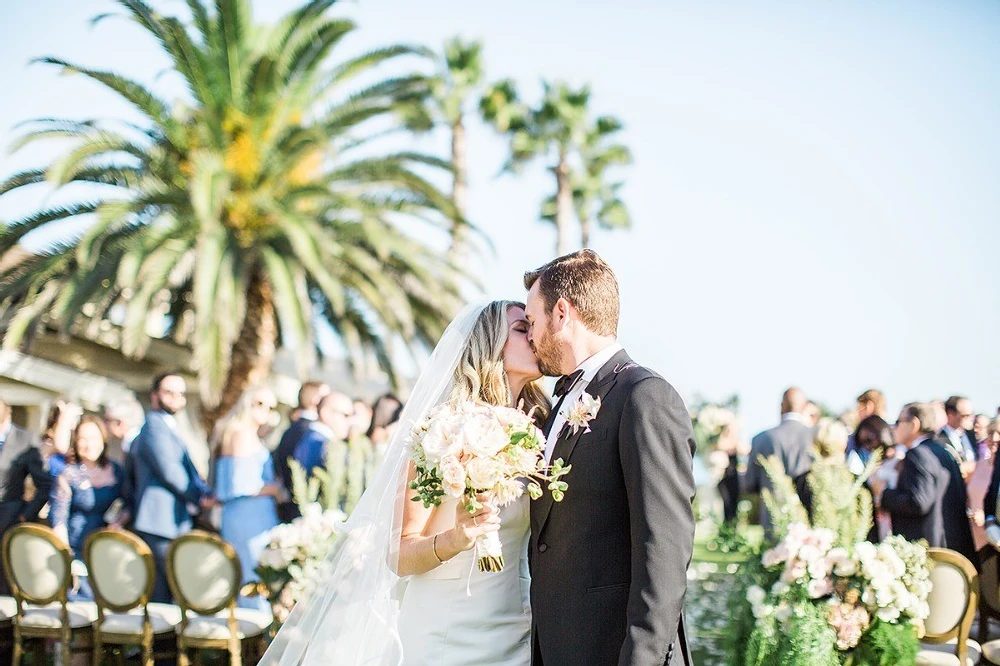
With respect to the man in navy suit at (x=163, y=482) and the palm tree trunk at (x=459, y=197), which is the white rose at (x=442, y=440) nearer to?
the man in navy suit at (x=163, y=482)

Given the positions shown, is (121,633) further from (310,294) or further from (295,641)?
(310,294)

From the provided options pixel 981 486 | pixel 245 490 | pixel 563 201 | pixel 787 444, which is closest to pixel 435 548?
pixel 245 490

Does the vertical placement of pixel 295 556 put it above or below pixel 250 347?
below

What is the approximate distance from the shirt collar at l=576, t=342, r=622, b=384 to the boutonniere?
143 millimetres

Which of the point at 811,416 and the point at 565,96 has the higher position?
the point at 565,96

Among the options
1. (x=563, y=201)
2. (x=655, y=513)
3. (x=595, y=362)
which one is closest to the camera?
(x=655, y=513)

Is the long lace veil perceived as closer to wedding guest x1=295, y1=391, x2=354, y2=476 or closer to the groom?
the groom

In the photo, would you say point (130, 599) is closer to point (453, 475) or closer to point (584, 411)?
point (453, 475)

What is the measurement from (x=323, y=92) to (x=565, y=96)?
15.6 meters

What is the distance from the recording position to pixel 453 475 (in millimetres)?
3195

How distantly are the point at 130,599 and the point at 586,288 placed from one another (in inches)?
199

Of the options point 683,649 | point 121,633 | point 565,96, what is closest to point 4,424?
point 121,633

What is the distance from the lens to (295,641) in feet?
13.6

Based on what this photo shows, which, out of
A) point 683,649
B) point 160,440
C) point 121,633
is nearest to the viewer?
point 683,649
